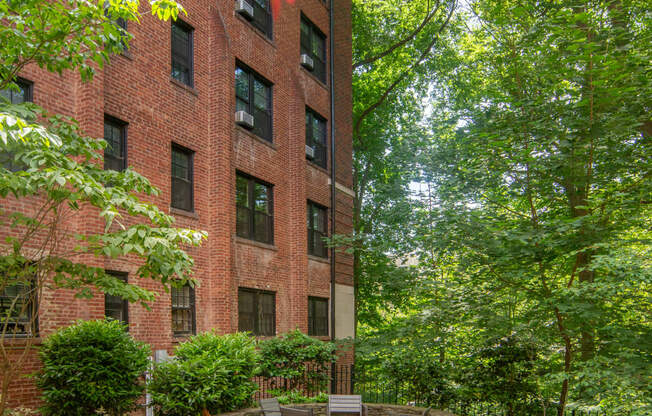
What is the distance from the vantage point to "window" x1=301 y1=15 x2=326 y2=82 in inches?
926

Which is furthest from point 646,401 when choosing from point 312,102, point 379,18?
point 379,18

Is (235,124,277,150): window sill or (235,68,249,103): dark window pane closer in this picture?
(235,124,277,150): window sill

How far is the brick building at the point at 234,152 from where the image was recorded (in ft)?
45.5

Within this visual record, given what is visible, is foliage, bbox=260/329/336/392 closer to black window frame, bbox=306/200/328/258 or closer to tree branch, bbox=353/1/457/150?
black window frame, bbox=306/200/328/258

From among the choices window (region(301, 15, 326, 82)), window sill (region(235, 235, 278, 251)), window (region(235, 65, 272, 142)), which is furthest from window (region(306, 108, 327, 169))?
window sill (region(235, 235, 278, 251))

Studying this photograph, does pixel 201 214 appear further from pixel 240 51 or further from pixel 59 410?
pixel 59 410

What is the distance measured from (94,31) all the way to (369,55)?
26812 millimetres

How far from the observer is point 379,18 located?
32.3 meters

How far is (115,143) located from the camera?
14117mm

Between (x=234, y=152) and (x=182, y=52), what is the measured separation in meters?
3.20

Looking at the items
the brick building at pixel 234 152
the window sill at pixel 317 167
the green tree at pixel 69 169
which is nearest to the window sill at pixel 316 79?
the brick building at pixel 234 152

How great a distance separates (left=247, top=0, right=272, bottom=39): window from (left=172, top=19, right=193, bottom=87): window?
3344 millimetres

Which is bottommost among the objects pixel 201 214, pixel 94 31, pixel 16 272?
pixel 16 272

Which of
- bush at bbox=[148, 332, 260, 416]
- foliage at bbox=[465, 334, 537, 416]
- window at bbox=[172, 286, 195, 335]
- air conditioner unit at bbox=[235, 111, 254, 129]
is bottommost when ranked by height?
foliage at bbox=[465, 334, 537, 416]
